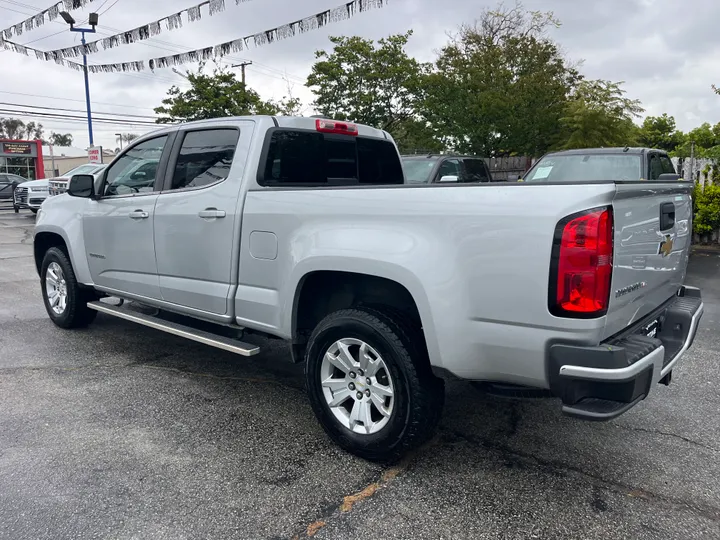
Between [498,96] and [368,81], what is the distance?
21.4ft

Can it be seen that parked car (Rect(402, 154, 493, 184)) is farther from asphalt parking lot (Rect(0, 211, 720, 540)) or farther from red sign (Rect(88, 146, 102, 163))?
red sign (Rect(88, 146, 102, 163))

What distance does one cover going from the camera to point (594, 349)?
2430 mm

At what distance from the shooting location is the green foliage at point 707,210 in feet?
37.0

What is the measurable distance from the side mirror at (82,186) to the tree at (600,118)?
1687cm

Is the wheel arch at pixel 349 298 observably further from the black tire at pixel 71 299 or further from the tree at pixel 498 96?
the tree at pixel 498 96

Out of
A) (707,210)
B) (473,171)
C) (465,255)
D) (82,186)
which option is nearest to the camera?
(465,255)

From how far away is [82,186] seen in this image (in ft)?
16.6

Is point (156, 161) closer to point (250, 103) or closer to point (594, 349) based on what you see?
point (594, 349)

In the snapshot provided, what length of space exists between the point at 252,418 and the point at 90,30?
21.6 meters

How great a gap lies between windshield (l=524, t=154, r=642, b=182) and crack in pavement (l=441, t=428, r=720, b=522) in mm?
5980

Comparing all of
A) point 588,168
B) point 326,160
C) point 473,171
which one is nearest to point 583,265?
point 326,160

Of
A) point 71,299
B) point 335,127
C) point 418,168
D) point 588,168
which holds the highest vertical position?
point 335,127

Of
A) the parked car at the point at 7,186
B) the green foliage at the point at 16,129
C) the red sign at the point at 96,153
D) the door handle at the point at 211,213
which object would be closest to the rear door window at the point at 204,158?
the door handle at the point at 211,213

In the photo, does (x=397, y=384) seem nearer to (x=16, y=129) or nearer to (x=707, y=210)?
(x=707, y=210)
